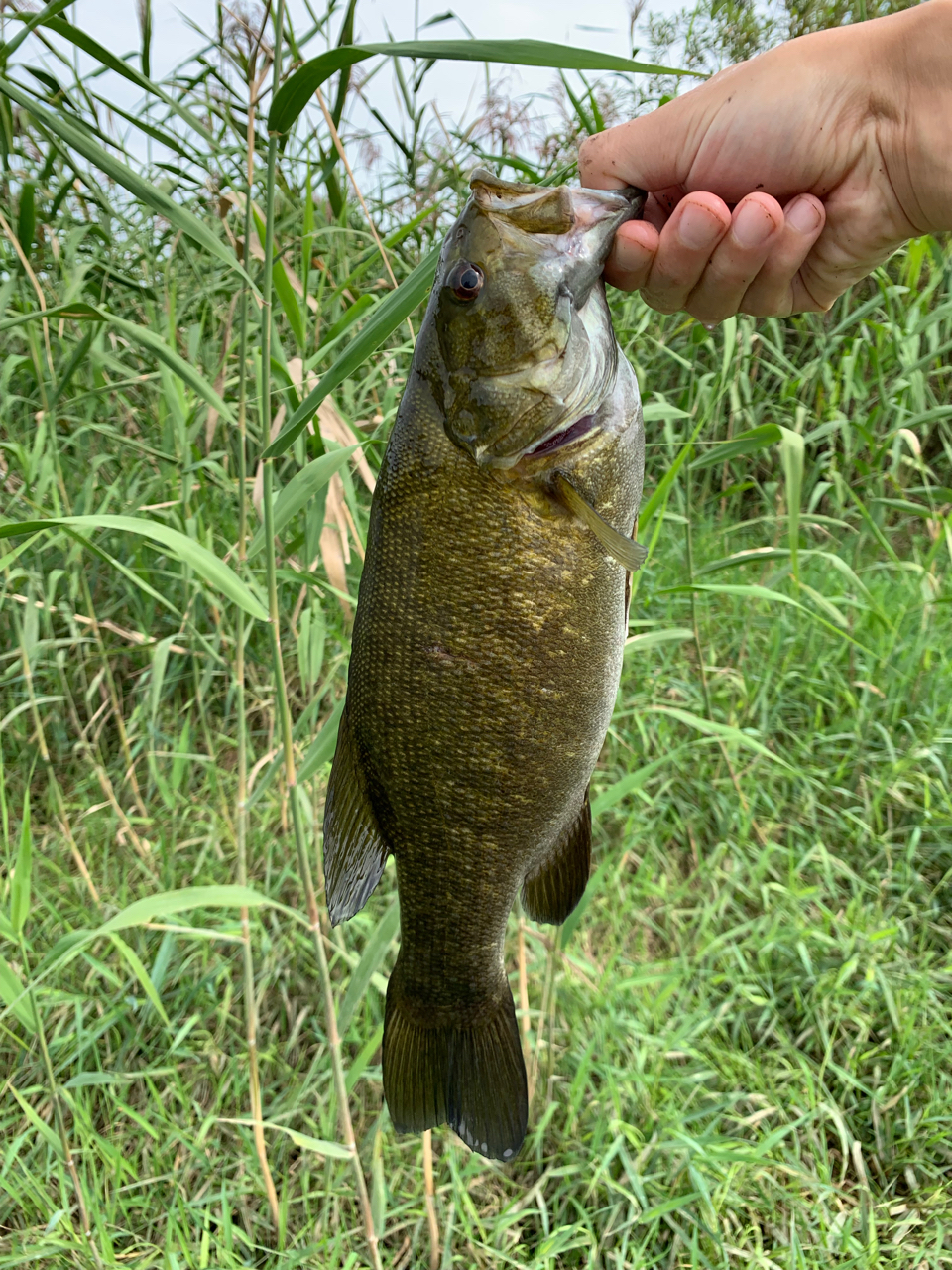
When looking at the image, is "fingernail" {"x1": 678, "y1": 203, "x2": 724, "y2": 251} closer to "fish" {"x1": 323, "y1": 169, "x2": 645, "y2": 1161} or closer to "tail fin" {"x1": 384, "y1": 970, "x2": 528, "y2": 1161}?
"fish" {"x1": 323, "y1": 169, "x2": 645, "y2": 1161}

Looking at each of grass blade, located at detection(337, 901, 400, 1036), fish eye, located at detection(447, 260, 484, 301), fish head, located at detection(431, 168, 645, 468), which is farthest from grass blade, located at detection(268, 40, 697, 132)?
grass blade, located at detection(337, 901, 400, 1036)

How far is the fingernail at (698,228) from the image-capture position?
1.18 metres

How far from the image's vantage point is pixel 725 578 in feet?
11.4

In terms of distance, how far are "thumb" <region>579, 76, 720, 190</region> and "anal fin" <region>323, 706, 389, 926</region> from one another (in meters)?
0.96

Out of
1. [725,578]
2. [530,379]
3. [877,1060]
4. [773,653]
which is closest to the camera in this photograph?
[530,379]

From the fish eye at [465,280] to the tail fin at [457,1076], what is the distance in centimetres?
101

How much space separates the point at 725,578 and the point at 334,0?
2535 millimetres

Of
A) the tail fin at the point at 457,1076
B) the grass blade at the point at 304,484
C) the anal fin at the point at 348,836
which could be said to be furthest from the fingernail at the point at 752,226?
the tail fin at the point at 457,1076

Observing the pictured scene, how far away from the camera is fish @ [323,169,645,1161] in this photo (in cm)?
103

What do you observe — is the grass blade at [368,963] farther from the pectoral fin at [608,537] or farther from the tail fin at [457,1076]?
the pectoral fin at [608,537]

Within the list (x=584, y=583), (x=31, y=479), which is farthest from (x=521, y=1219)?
(x=31, y=479)

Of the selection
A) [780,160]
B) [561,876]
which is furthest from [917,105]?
[561,876]

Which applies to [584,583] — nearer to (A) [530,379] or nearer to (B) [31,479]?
(A) [530,379]

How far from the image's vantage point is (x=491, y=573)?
1029mm
